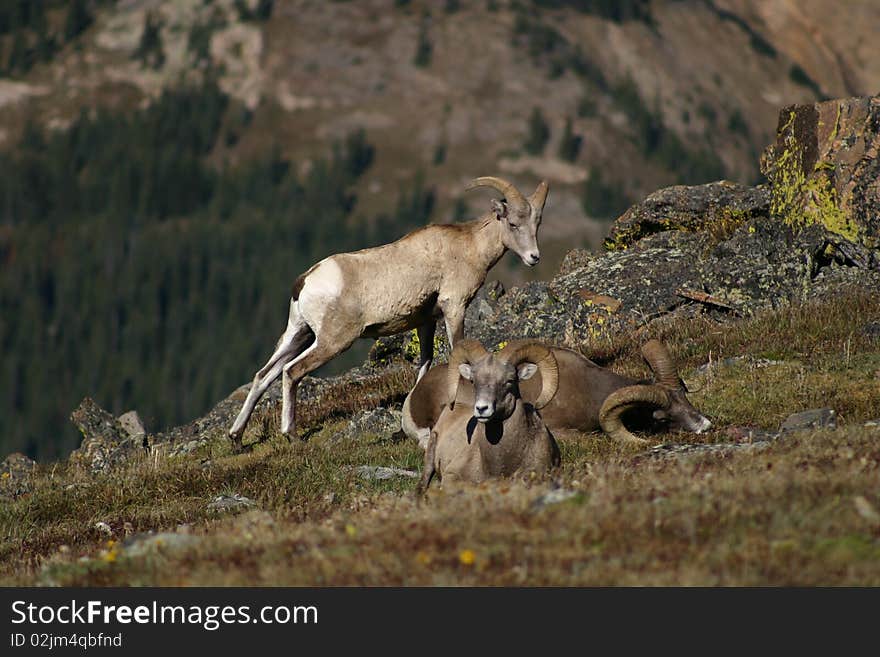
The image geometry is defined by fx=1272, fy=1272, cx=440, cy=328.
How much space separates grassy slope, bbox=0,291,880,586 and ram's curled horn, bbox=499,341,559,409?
88 cm

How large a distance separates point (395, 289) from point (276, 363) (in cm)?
214

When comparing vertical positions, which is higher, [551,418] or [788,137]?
[788,137]

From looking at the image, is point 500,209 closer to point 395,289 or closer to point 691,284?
point 395,289

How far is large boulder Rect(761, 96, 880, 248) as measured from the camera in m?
22.7

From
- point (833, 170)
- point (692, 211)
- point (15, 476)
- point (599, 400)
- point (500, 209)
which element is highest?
point (692, 211)

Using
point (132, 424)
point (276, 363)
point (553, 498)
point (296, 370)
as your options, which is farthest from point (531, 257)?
point (132, 424)

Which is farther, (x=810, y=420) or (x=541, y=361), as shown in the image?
(x=810, y=420)

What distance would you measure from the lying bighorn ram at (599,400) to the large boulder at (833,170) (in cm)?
810

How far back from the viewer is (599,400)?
16.2 m

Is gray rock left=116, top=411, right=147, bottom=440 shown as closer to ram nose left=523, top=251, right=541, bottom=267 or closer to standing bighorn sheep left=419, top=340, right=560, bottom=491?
ram nose left=523, top=251, right=541, bottom=267

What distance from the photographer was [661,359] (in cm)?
1616
